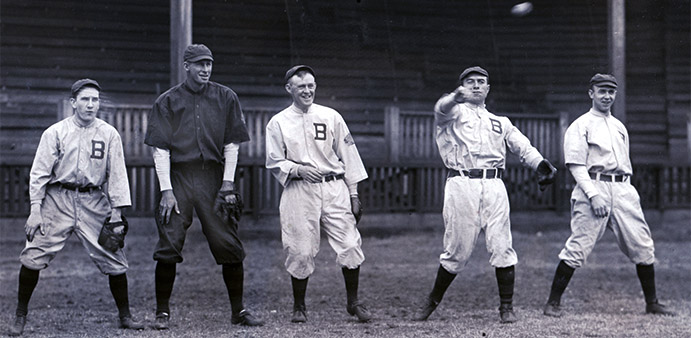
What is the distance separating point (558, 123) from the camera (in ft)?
46.9

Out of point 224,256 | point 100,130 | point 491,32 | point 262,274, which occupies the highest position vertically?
point 491,32

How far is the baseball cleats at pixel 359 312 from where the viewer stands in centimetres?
609

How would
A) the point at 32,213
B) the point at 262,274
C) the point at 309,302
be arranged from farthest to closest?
the point at 262,274
the point at 309,302
the point at 32,213

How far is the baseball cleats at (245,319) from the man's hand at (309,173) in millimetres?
1052

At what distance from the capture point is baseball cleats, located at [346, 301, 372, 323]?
6090mm

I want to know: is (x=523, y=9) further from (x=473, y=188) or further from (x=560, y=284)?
(x=473, y=188)

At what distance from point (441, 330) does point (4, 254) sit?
6.91 metres

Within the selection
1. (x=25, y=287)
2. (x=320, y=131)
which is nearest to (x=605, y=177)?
(x=320, y=131)

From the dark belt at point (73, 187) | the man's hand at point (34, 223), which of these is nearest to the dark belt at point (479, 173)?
the dark belt at point (73, 187)

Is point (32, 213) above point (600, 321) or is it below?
above

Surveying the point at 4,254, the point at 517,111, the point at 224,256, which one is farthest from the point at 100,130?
the point at 517,111

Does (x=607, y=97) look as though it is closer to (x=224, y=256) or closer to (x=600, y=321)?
(x=600, y=321)

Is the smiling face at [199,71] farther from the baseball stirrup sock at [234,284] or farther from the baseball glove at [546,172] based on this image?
the baseball glove at [546,172]

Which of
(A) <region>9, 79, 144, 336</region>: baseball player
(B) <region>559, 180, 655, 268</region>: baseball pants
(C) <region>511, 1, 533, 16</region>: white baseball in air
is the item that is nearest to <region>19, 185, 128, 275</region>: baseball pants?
(A) <region>9, 79, 144, 336</region>: baseball player
